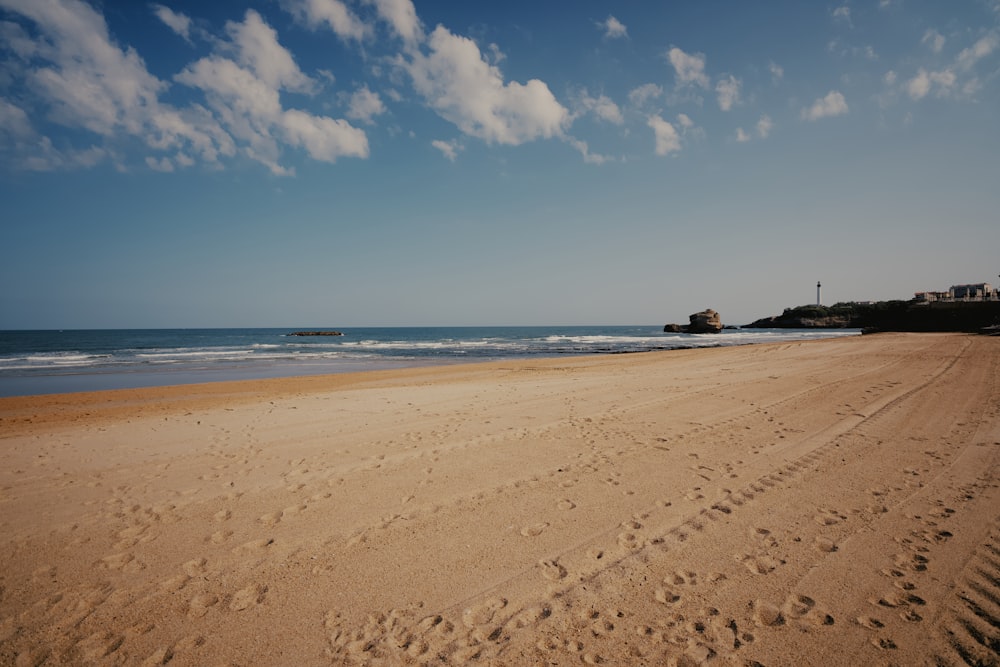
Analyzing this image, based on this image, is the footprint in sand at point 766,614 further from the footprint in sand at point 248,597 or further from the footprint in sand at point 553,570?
the footprint in sand at point 248,597

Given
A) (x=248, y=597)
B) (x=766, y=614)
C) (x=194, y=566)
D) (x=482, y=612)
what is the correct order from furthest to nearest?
(x=194, y=566) < (x=248, y=597) < (x=482, y=612) < (x=766, y=614)

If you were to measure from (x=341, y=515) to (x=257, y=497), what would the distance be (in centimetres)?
146

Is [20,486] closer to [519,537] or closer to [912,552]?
[519,537]

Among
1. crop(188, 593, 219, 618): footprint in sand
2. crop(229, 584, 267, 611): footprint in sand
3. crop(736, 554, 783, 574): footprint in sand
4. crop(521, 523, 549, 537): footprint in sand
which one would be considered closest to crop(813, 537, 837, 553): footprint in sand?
crop(736, 554, 783, 574): footprint in sand

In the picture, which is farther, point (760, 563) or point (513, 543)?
point (513, 543)

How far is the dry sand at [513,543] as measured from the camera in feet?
9.91

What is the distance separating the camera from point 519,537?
4387 millimetres

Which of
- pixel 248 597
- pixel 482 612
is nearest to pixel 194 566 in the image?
pixel 248 597

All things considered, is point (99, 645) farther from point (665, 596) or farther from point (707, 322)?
point (707, 322)

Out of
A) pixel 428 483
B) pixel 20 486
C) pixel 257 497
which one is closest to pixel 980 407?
pixel 428 483

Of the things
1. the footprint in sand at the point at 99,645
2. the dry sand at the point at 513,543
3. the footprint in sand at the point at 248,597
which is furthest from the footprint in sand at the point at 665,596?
the footprint in sand at the point at 99,645

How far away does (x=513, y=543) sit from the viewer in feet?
14.0

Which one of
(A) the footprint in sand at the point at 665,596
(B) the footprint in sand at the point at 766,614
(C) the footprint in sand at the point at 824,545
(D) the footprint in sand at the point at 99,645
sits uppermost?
(C) the footprint in sand at the point at 824,545

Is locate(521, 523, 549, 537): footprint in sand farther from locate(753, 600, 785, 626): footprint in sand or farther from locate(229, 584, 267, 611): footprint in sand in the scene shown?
locate(229, 584, 267, 611): footprint in sand
